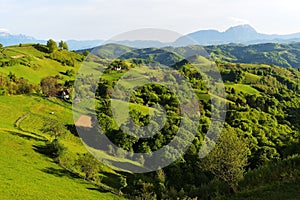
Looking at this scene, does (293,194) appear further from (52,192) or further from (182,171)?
(182,171)

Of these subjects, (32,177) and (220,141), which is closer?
(32,177)

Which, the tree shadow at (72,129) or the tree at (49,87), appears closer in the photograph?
the tree shadow at (72,129)

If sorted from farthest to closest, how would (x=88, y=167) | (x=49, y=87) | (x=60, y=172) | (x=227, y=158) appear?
(x=49, y=87), (x=88, y=167), (x=60, y=172), (x=227, y=158)

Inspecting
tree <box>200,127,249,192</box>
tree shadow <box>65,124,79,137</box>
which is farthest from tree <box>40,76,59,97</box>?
tree <box>200,127,249,192</box>

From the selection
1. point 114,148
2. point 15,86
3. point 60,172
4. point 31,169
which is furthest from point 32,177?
point 15,86

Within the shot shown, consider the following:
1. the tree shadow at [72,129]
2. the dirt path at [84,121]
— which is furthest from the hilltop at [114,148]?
the dirt path at [84,121]

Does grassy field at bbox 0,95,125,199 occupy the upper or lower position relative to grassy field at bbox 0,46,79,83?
lower

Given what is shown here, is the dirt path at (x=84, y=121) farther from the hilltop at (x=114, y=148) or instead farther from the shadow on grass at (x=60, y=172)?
the shadow on grass at (x=60, y=172)

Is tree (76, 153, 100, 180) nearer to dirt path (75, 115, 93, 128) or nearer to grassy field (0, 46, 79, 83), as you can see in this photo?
A: dirt path (75, 115, 93, 128)

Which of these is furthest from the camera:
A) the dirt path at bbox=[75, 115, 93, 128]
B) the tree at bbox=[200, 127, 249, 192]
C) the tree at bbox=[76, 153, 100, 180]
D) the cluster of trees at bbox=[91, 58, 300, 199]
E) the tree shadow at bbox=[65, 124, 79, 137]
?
the dirt path at bbox=[75, 115, 93, 128]

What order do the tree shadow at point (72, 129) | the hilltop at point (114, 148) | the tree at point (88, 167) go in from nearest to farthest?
the hilltop at point (114, 148), the tree at point (88, 167), the tree shadow at point (72, 129)

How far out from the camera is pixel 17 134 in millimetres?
49906

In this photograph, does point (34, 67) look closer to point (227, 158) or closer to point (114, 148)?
point (114, 148)

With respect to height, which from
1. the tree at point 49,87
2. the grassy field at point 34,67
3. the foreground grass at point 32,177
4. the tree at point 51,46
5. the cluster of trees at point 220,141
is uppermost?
the tree at point 51,46
